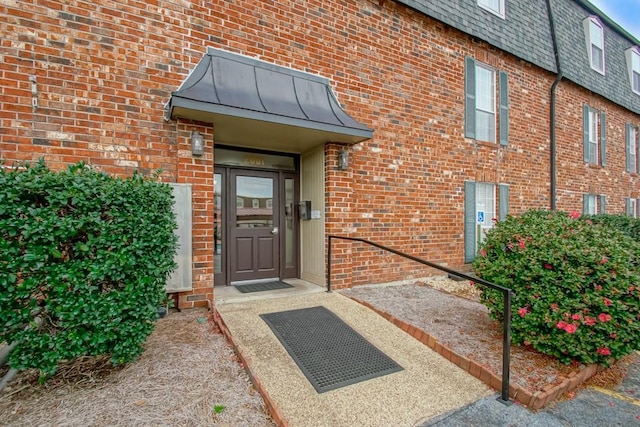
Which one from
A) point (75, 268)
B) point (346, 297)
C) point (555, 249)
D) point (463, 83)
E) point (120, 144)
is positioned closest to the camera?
point (75, 268)

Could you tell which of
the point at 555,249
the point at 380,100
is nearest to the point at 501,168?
the point at 380,100

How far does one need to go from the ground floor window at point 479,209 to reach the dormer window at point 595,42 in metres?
6.46

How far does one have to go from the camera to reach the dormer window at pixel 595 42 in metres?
9.87

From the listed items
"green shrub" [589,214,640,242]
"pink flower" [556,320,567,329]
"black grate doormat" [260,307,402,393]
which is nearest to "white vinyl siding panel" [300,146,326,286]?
"black grate doormat" [260,307,402,393]

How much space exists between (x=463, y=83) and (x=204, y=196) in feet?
19.6

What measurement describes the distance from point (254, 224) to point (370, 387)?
142 inches

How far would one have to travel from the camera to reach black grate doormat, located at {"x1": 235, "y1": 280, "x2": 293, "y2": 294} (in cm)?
501

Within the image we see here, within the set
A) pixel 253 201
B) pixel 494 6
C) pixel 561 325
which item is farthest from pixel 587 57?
pixel 253 201

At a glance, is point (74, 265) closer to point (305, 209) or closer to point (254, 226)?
point (254, 226)

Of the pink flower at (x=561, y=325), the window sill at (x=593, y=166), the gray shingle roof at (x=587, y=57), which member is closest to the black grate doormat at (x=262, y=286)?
the pink flower at (x=561, y=325)

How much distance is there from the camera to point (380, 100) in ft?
18.9

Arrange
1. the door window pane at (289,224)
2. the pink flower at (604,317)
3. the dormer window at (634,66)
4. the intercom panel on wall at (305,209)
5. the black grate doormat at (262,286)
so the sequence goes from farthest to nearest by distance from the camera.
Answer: the dormer window at (634,66) → the door window pane at (289,224) → the intercom panel on wall at (305,209) → the black grate doormat at (262,286) → the pink flower at (604,317)

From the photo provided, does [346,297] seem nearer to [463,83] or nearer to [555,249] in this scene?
[555,249]

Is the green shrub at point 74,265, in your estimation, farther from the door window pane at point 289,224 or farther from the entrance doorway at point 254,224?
the door window pane at point 289,224
